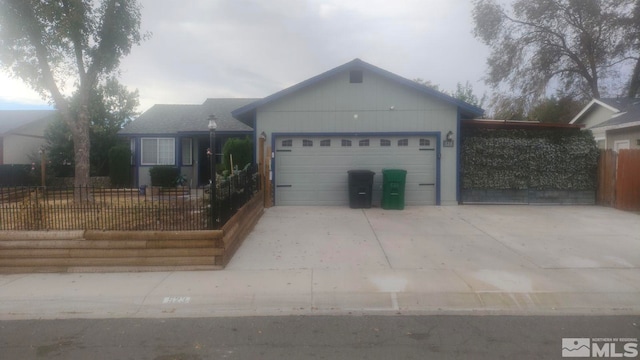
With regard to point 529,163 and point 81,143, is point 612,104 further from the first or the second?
point 81,143

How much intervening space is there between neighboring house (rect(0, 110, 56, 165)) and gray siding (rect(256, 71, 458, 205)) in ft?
65.2

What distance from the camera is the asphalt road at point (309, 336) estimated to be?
4734mm

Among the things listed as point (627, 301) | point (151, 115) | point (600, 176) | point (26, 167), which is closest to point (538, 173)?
point (600, 176)

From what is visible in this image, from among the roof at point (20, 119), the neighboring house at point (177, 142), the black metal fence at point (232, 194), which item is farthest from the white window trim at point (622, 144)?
the roof at point (20, 119)

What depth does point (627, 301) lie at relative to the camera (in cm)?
625

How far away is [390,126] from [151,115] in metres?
13.6

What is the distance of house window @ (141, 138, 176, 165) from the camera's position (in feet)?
71.4

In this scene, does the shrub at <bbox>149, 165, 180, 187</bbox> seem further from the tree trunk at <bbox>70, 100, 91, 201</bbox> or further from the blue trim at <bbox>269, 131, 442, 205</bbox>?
the blue trim at <bbox>269, 131, 442, 205</bbox>

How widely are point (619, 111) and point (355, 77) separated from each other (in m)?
13.1

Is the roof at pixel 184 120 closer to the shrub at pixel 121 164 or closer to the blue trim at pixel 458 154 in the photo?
the shrub at pixel 121 164


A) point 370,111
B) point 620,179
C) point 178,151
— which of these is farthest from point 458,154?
point 178,151

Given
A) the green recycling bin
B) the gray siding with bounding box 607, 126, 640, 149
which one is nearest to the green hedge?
the green recycling bin

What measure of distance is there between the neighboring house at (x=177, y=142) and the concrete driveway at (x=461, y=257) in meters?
10.0

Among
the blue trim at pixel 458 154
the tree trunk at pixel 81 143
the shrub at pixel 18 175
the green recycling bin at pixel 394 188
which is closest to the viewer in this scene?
the green recycling bin at pixel 394 188
